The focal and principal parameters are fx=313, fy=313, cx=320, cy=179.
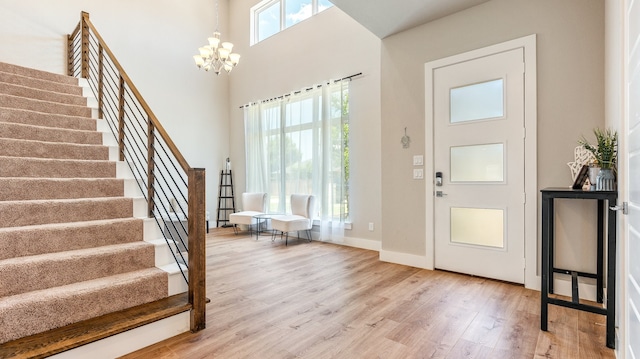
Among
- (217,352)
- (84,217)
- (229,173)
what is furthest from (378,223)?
(229,173)

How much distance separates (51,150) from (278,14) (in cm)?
508

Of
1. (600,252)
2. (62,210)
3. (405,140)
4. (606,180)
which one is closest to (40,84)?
(62,210)

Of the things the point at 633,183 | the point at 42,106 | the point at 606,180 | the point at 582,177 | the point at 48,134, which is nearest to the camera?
the point at 633,183

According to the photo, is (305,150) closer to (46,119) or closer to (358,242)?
(358,242)

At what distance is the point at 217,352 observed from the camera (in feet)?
6.36

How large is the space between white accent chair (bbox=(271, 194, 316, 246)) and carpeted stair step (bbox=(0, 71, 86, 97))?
3.36 m

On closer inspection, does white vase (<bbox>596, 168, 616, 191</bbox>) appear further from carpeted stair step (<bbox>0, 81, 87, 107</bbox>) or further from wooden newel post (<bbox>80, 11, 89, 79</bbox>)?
wooden newel post (<bbox>80, 11, 89, 79</bbox>)

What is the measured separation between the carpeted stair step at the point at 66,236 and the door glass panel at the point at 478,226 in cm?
317

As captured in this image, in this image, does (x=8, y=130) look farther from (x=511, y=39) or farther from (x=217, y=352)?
(x=511, y=39)

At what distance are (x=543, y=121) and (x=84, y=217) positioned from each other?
164 inches

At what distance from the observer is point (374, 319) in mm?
2395

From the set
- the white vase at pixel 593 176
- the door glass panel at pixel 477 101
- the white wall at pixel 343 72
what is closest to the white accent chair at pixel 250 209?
the white wall at pixel 343 72

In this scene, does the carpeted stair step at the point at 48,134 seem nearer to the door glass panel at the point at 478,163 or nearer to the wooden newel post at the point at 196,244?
the wooden newel post at the point at 196,244

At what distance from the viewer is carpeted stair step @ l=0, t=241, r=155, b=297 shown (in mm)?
1914
